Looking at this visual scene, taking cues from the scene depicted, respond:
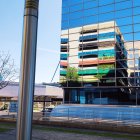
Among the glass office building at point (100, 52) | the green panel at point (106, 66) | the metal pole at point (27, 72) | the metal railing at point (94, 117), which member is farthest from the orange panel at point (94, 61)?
the metal pole at point (27, 72)

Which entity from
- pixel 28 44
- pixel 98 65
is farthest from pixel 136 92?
pixel 28 44

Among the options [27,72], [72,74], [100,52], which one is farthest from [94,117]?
[27,72]

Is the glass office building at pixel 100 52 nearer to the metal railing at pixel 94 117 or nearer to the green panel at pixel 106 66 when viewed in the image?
the green panel at pixel 106 66

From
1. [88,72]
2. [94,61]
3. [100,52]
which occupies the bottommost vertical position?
[88,72]

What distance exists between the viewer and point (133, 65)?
34.8 meters

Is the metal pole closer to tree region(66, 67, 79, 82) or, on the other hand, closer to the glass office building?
the glass office building

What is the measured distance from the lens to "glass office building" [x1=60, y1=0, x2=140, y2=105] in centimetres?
3512

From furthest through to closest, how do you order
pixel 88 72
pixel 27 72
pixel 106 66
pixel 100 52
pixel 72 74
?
pixel 72 74 < pixel 88 72 < pixel 100 52 < pixel 106 66 < pixel 27 72

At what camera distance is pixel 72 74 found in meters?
39.8

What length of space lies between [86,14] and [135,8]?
6.89 m

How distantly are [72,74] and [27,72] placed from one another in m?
37.4

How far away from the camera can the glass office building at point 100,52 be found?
35125 millimetres

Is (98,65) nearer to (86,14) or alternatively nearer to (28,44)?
(86,14)

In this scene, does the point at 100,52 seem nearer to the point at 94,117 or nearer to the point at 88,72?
Result: the point at 88,72
